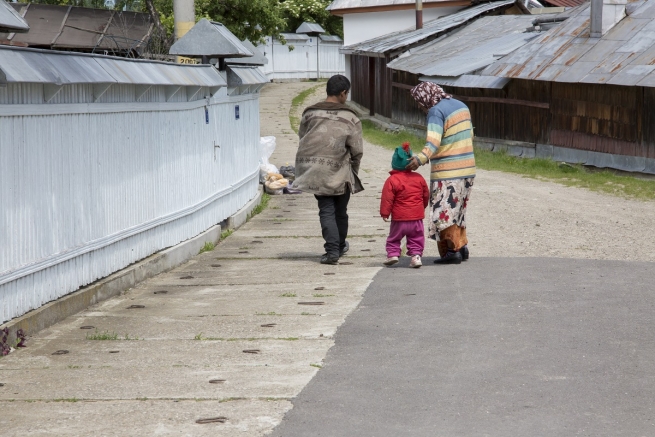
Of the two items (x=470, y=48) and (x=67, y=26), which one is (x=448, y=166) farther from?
(x=470, y=48)

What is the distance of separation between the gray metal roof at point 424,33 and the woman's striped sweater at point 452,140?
25.2 m

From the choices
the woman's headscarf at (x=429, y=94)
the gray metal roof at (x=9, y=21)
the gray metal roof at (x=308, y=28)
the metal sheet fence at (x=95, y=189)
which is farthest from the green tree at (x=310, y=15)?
the gray metal roof at (x=9, y=21)

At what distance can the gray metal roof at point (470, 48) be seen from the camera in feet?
90.2

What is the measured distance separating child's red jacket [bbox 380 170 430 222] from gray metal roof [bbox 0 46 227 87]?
230cm

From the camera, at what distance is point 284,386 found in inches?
217

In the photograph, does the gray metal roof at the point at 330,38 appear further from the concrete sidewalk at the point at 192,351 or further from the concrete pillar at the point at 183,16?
the concrete sidewalk at the point at 192,351

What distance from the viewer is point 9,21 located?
6.79m

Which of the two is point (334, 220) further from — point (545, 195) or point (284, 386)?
point (545, 195)

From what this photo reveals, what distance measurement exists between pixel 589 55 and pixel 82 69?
15473 mm

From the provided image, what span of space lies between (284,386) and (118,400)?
860 millimetres

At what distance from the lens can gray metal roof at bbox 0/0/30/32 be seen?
22.1 feet

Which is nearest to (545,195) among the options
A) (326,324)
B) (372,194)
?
(372,194)

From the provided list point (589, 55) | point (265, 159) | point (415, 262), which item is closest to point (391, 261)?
point (415, 262)

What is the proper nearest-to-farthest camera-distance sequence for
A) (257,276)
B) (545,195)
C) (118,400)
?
(118,400)
(257,276)
(545,195)
